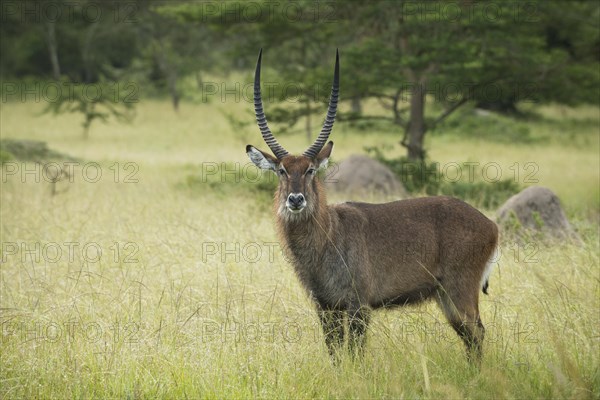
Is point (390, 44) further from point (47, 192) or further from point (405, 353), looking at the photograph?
point (405, 353)

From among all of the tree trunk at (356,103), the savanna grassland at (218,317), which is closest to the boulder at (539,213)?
the savanna grassland at (218,317)

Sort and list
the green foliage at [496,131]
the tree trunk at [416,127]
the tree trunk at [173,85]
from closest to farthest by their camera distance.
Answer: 1. the tree trunk at [416,127]
2. the green foliage at [496,131]
3. the tree trunk at [173,85]

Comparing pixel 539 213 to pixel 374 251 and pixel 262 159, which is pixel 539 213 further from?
A: pixel 262 159

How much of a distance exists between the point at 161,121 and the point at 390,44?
59.9 feet

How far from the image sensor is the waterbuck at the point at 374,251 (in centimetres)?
459

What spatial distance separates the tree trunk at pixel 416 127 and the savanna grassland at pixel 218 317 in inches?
127

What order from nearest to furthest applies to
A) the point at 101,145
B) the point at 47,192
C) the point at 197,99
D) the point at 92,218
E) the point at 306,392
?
the point at 306,392 < the point at 92,218 < the point at 47,192 < the point at 101,145 < the point at 197,99

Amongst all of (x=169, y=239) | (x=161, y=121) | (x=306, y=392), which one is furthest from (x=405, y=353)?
(x=161, y=121)

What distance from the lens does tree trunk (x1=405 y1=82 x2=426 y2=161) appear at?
12.6 meters

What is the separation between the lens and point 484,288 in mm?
4945

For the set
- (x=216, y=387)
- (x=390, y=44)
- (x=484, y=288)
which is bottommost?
(x=216, y=387)

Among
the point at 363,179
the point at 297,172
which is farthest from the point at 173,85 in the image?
the point at 297,172

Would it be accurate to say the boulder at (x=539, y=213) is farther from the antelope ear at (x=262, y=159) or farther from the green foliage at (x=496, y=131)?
the green foliage at (x=496, y=131)

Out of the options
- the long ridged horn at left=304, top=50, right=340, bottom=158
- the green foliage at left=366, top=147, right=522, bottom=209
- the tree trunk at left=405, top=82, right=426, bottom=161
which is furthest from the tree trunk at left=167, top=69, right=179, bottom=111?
the long ridged horn at left=304, top=50, right=340, bottom=158
